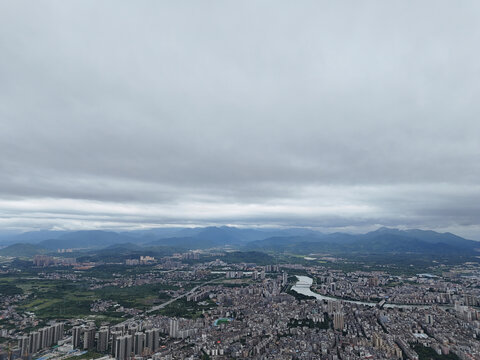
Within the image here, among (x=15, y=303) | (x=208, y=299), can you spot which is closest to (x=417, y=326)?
(x=208, y=299)

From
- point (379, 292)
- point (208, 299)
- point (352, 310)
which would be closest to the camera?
point (352, 310)

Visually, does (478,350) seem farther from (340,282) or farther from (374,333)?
(340,282)

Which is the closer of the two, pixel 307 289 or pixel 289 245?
pixel 307 289

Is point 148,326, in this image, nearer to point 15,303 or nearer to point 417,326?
point 15,303

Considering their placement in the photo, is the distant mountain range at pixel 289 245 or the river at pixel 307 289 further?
Answer: the distant mountain range at pixel 289 245

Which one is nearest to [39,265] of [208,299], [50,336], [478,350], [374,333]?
[208,299]

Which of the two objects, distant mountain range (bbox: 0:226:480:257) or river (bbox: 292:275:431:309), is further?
distant mountain range (bbox: 0:226:480:257)

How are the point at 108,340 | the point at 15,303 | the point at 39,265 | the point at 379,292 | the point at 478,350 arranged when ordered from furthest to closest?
the point at 39,265
the point at 379,292
the point at 15,303
the point at 108,340
the point at 478,350

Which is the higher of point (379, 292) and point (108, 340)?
point (108, 340)

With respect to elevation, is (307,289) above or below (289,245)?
above

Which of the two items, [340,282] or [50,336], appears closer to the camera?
[50,336]
